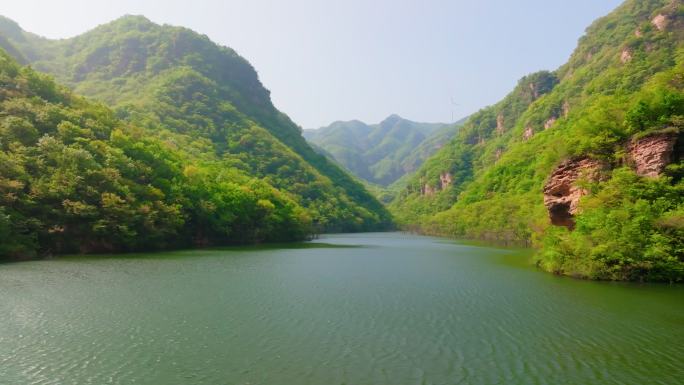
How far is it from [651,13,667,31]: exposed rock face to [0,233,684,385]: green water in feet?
500

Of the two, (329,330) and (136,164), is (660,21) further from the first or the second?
(329,330)

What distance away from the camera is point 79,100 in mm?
79750

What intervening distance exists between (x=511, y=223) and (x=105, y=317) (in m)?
96.6

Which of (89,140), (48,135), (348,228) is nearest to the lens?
(48,135)

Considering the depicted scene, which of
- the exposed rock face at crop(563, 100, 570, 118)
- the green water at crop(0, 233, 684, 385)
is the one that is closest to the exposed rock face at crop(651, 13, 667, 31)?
the exposed rock face at crop(563, 100, 570, 118)

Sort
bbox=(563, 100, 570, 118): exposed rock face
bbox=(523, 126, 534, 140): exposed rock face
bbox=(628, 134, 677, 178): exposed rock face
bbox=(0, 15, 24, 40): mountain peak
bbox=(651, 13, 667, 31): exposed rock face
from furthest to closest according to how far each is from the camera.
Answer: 1. bbox=(523, 126, 534, 140): exposed rock face
2. bbox=(0, 15, 24, 40): mountain peak
3. bbox=(563, 100, 570, 118): exposed rock face
4. bbox=(651, 13, 667, 31): exposed rock face
5. bbox=(628, 134, 677, 178): exposed rock face

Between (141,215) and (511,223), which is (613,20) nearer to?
(511,223)

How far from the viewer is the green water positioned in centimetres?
1500

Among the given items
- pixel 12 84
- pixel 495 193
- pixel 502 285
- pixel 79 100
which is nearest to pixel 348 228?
pixel 495 193

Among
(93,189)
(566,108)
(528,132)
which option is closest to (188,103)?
(93,189)

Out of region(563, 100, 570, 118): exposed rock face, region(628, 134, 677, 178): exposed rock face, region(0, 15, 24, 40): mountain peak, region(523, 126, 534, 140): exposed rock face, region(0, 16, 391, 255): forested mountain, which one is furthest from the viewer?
region(523, 126, 534, 140): exposed rock face

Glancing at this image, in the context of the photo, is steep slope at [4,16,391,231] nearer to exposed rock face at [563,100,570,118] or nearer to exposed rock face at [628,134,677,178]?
exposed rock face at [563,100,570,118]

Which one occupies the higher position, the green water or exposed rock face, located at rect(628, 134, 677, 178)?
exposed rock face, located at rect(628, 134, 677, 178)

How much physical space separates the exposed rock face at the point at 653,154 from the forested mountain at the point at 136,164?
192ft
